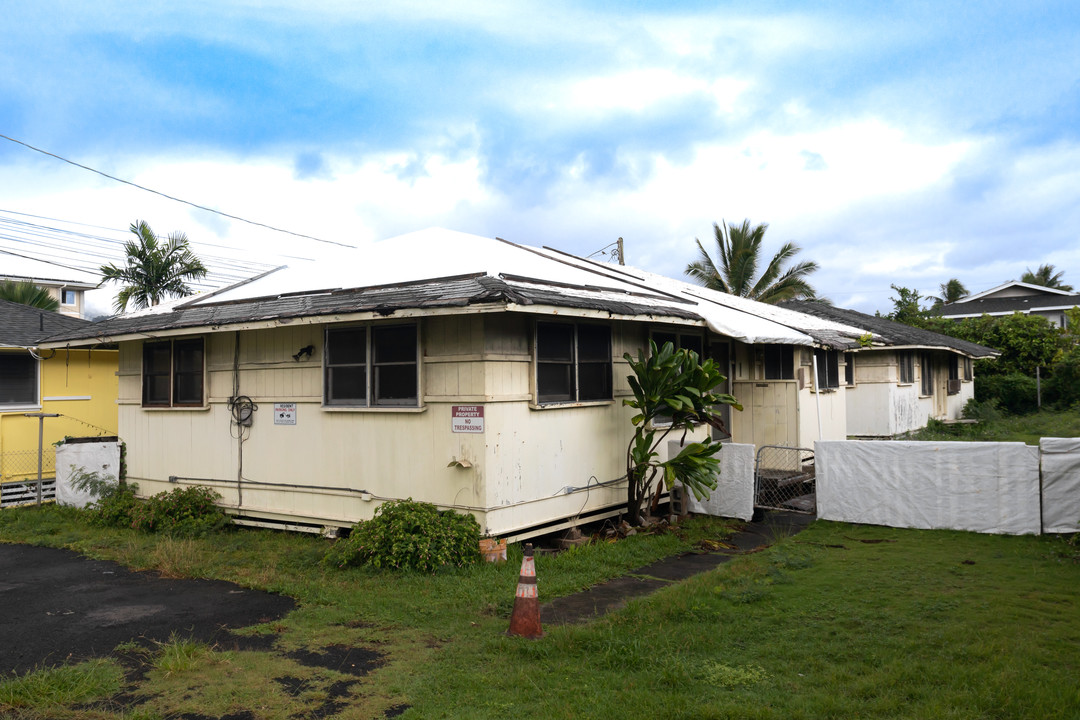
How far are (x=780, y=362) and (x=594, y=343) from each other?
4.97 m

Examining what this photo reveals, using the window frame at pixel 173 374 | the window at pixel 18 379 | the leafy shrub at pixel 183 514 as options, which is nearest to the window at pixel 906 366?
the window frame at pixel 173 374

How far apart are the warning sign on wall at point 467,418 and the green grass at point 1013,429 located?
16.3 meters

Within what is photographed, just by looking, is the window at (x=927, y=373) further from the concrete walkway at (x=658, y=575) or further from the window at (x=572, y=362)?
the window at (x=572, y=362)

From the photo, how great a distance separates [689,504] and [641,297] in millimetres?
3101

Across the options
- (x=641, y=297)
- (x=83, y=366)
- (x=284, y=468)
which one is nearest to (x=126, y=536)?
(x=284, y=468)

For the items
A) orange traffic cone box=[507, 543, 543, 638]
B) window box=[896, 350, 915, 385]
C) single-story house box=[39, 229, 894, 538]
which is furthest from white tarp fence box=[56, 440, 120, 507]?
window box=[896, 350, 915, 385]

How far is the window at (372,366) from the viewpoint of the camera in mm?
9133

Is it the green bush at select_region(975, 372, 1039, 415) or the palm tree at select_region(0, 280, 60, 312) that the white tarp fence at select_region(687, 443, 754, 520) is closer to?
the palm tree at select_region(0, 280, 60, 312)

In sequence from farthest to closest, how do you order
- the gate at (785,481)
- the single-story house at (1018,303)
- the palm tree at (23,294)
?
1. the single-story house at (1018,303)
2. the palm tree at (23,294)
3. the gate at (785,481)

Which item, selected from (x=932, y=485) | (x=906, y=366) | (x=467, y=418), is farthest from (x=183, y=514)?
(x=906, y=366)

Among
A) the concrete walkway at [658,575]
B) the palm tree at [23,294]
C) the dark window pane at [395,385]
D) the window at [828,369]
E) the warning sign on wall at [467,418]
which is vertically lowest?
the concrete walkway at [658,575]

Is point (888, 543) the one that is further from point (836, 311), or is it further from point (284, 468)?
point (836, 311)

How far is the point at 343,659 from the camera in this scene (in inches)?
225

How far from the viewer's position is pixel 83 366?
47.7ft
